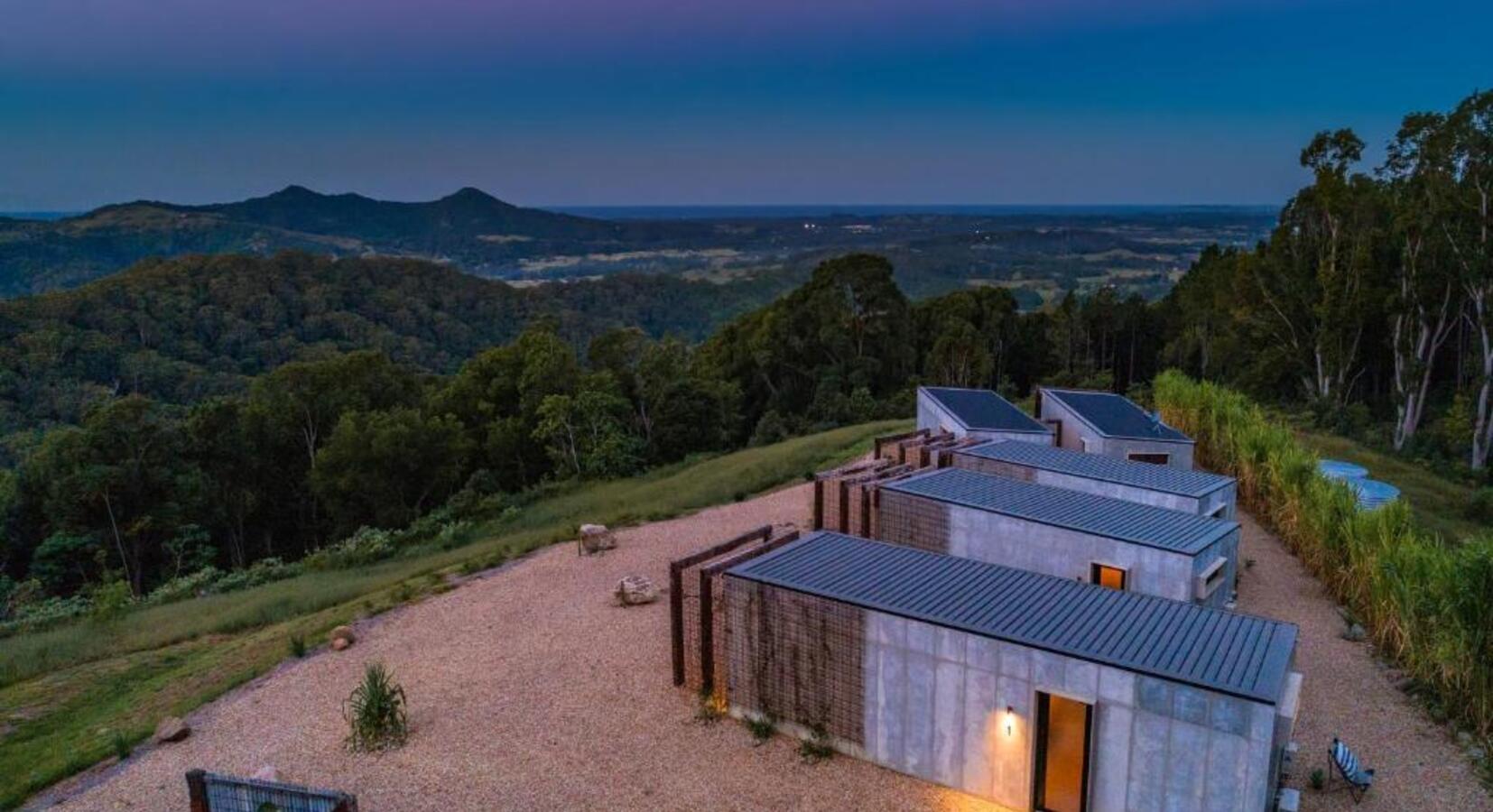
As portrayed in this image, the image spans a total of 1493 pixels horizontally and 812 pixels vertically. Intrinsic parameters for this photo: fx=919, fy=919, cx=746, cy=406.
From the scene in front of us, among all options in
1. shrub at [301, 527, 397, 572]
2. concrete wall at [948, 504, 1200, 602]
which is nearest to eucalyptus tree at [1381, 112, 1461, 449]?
concrete wall at [948, 504, 1200, 602]

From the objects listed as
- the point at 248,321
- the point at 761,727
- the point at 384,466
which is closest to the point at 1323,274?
the point at 761,727

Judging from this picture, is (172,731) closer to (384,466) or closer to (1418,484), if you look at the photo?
(384,466)

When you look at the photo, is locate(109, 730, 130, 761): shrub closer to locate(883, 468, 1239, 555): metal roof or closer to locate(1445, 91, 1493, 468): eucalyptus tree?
locate(883, 468, 1239, 555): metal roof

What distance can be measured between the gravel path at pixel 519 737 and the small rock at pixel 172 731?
137 millimetres

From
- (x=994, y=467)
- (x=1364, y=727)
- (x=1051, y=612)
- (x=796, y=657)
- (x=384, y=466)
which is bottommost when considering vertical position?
(x=384, y=466)

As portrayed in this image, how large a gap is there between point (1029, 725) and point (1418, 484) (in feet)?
74.5

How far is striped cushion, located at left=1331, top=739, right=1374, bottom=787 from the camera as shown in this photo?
9281 mm

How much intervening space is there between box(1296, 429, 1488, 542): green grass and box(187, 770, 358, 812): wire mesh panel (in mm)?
20400

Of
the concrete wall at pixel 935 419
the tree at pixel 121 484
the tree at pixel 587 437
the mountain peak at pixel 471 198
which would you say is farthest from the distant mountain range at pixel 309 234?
the concrete wall at pixel 935 419

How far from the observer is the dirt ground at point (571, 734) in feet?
31.8

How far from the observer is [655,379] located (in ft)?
142

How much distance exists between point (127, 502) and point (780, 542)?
30.4m

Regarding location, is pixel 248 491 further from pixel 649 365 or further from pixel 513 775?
pixel 513 775

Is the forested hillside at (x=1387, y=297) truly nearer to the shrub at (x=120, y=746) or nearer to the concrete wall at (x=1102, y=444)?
the concrete wall at (x=1102, y=444)
